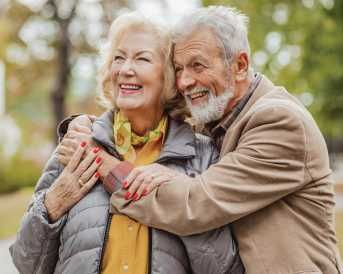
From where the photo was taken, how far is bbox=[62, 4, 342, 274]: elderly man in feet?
9.68

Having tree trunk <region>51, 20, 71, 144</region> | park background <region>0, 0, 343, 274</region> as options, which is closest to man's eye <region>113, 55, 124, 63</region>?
park background <region>0, 0, 343, 274</region>

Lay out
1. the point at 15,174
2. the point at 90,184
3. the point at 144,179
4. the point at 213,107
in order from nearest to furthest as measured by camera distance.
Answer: the point at 144,179 < the point at 90,184 < the point at 213,107 < the point at 15,174

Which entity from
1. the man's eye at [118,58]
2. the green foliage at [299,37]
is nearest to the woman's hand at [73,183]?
the man's eye at [118,58]

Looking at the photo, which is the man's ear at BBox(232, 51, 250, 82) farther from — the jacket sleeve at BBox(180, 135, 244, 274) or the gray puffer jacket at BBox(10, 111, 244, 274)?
the jacket sleeve at BBox(180, 135, 244, 274)

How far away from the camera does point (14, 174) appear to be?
22.2m

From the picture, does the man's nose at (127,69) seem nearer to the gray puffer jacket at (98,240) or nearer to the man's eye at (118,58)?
the man's eye at (118,58)

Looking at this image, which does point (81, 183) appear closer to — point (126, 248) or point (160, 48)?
point (126, 248)

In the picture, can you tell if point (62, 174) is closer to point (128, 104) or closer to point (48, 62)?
point (128, 104)

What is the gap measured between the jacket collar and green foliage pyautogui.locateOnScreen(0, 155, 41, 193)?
19.3 metres

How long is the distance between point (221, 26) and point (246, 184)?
746 millimetres

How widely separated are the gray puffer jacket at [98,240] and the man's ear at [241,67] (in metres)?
0.38

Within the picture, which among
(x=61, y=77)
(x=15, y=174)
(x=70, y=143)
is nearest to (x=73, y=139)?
(x=70, y=143)

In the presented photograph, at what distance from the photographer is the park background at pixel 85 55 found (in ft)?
56.3

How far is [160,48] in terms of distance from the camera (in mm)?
3271
